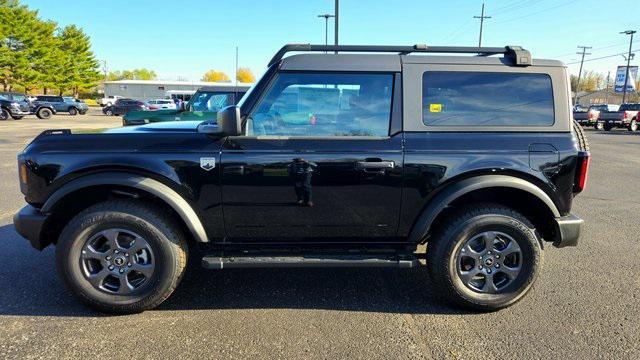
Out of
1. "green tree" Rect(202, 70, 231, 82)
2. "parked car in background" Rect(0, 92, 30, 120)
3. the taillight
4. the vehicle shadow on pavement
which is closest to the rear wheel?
"parked car in background" Rect(0, 92, 30, 120)

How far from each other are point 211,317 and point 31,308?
4.48 feet

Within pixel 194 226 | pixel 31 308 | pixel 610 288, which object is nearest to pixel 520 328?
pixel 610 288

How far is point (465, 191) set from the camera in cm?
317

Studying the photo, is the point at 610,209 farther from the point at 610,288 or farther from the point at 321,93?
the point at 321,93

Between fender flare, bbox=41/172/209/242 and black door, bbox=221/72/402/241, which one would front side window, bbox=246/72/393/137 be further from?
fender flare, bbox=41/172/209/242

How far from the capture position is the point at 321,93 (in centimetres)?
328

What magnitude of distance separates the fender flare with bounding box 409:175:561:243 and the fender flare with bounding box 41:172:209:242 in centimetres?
168

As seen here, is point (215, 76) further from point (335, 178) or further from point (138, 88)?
point (335, 178)

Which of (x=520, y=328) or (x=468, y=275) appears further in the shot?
(x=468, y=275)

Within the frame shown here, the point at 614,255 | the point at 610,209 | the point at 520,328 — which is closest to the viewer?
the point at 520,328

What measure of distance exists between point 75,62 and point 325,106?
70114mm

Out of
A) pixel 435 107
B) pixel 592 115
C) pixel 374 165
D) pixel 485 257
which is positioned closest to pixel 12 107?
pixel 374 165

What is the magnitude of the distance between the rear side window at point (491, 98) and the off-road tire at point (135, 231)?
2.18 meters

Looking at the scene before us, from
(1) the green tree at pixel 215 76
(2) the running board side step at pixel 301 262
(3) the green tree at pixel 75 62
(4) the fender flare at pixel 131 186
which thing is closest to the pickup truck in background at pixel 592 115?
(2) the running board side step at pixel 301 262
